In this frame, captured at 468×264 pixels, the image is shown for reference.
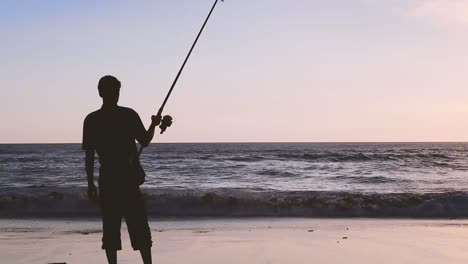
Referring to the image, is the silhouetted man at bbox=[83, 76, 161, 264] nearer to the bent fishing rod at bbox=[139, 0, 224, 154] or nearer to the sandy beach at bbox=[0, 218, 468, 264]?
the bent fishing rod at bbox=[139, 0, 224, 154]

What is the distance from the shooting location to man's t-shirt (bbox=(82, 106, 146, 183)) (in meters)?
3.87

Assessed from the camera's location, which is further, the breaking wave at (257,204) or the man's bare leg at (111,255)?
the breaking wave at (257,204)

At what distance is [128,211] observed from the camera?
392 centimetres

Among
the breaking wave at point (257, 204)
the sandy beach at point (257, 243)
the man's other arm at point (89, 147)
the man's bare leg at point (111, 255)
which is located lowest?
the breaking wave at point (257, 204)

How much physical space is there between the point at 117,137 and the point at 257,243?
11.0ft

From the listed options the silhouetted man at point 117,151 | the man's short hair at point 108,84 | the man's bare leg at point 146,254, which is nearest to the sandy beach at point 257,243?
the man's bare leg at point 146,254

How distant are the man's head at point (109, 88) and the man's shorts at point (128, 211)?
22.2 inches

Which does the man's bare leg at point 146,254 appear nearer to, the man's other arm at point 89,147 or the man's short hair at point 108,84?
the man's other arm at point 89,147

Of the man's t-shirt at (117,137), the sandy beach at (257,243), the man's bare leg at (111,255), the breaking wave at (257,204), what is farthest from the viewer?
the breaking wave at (257,204)

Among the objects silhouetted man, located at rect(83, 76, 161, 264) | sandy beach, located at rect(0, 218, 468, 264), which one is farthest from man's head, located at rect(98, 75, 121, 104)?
sandy beach, located at rect(0, 218, 468, 264)

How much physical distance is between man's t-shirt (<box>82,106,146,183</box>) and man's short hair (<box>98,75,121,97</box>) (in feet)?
0.38

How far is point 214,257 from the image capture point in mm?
5926

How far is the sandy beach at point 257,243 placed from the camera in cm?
584

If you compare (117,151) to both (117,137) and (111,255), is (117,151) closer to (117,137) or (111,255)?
(117,137)
